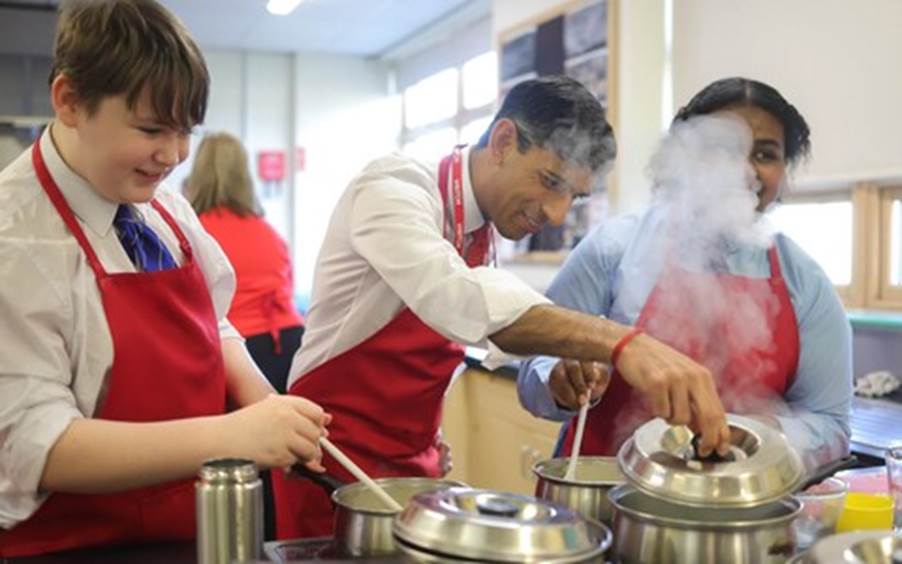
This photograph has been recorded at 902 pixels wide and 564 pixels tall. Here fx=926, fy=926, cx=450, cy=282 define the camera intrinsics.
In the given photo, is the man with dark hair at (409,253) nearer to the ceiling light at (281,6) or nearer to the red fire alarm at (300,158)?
the ceiling light at (281,6)

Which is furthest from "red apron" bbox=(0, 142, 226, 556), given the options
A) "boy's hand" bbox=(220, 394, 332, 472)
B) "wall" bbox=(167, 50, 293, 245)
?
"wall" bbox=(167, 50, 293, 245)

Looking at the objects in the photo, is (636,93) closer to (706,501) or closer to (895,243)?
(895,243)

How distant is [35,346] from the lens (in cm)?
101

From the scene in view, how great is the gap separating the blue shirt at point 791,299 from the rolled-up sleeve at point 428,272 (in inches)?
15.5

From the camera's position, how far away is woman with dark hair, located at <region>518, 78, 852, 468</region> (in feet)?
5.11

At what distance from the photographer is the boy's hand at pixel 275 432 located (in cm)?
98

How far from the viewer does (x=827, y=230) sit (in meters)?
2.91

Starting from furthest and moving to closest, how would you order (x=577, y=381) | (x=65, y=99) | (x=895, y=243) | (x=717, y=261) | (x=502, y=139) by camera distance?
(x=895, y=243)
(x=717, y=261)
(x=502, y=139)
(x=577, y=381)
(x=65, y=99)

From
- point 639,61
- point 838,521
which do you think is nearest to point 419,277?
point 838,521

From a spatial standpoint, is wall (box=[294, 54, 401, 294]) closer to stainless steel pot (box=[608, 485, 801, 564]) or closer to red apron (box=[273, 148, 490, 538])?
red apron (box=[273, 148, 490, 538])

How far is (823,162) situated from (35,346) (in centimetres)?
241

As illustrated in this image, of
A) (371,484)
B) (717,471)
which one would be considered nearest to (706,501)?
(717,471)

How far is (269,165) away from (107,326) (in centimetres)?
600

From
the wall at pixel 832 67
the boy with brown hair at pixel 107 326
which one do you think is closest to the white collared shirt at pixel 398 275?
the boy with brown hair at pixel 107 326
